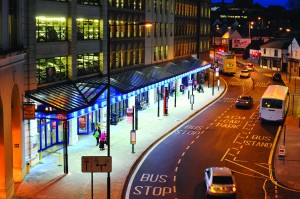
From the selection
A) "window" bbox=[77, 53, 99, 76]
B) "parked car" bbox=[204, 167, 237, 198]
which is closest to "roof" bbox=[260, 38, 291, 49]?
"window" bbox=[77, 53, 99, 76]

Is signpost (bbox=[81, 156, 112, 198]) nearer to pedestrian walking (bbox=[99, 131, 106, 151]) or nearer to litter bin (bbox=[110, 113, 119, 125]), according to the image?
pedestrian walking (bbox=[99, 131, 106, 151])

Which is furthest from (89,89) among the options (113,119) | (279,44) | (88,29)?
(279,44)

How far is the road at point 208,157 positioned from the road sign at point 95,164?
5314 millimetres

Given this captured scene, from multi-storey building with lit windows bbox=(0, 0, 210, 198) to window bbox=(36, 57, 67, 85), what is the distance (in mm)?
73

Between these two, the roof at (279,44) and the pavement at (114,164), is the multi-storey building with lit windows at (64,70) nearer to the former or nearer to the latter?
the pavement at (114,164)

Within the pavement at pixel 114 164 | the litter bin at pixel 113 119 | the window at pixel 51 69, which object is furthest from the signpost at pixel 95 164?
the litter bin at pixel 113 119

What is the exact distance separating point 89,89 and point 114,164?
25.5 ft

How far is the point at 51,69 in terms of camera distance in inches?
1476

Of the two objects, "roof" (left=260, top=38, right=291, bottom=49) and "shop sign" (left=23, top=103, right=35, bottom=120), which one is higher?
"roof" (left=260, top=38, right=291, bottom=49)

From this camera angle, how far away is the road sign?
2303 cm

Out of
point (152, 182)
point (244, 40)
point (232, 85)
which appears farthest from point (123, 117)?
point (244, 40)

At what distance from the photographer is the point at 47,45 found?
3644 cm

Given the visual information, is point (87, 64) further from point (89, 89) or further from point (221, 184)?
point (221, 184)

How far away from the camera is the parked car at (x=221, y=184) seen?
26891 millimetres
